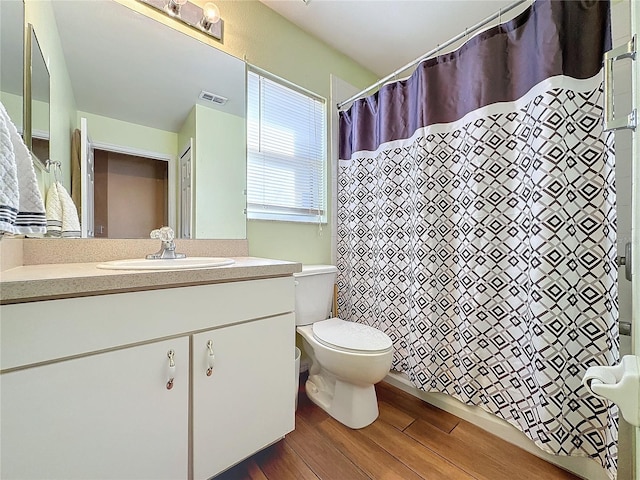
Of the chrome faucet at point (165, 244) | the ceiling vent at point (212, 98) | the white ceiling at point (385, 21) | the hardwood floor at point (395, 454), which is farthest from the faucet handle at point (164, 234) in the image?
the white ceiling at point (385, 21)

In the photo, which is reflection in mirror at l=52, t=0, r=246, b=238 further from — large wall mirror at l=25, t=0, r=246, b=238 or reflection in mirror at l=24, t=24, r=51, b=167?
reflection in mirror at l=24, t=24, r=51, b=167

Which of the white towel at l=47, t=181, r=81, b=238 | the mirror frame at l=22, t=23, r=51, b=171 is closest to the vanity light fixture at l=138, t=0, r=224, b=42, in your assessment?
the mirror frame at l=22, t=23, r=51, b=171

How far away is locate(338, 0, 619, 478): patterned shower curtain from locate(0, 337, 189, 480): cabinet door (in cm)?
125

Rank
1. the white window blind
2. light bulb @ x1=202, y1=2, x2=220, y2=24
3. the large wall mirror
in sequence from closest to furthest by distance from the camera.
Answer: the large wall mirror → light bulb @ x1=202, y1=2, x2=220, y2=24 → the white window blind

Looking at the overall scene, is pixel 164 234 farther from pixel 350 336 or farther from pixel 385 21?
pixel 385 21

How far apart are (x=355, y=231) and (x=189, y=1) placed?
1.61 m

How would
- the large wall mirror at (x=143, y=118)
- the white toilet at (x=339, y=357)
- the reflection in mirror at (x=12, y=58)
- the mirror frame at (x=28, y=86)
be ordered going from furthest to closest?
the white toilet at (x=339, y=357), the large wall mirror at (x=143, y=118), the mirror frame at (x=28, y=86), the reflection in mirror at (x=12, y=58)

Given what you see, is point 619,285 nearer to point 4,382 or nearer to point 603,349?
point 603,349

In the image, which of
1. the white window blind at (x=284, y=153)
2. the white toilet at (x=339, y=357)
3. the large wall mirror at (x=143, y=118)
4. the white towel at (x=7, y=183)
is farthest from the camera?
the white window blind at (x=284, y=153)

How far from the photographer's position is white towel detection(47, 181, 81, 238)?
105 centimetres

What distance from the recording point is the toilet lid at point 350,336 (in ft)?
4.34

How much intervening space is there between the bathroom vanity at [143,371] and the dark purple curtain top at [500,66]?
47.2 inches

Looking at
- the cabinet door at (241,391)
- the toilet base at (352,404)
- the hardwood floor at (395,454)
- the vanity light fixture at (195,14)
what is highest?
the vanity light fixture at (195,14)

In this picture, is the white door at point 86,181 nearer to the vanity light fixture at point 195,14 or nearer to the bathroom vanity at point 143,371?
the bathroom vanity at point 143,371
